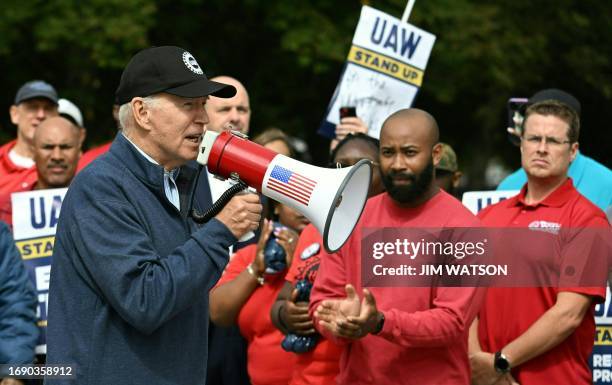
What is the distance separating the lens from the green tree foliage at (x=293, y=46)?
1452cm

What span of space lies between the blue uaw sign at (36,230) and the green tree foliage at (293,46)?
24.3 feet

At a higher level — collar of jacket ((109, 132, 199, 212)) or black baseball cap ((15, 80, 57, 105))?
black baseball cap ((15, 80, 57, 105))

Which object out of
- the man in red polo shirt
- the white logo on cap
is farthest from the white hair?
the man in red polo shirt

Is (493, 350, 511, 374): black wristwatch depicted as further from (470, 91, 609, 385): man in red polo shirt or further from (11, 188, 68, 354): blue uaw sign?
(11, 188, 68, 354): blue uaw sign

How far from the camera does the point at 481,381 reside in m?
5.48

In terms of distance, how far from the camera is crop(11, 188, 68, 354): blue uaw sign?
6730mm

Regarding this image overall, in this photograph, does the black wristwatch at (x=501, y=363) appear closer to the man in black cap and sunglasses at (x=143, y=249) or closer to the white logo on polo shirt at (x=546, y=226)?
the white logo on polo shirt at (x=546, y=226)

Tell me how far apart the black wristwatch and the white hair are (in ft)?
7.64

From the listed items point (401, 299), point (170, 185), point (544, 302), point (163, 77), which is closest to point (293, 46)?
point (544, 302)

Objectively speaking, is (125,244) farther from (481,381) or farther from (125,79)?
(481,381)

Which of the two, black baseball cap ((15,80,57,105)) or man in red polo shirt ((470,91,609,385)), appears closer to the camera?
man in red polo shirt ((470,91,609,385))

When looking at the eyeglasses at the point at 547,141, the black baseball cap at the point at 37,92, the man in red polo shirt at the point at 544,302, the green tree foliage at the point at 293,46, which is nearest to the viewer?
the man in red polo shirt at the point at 544,302

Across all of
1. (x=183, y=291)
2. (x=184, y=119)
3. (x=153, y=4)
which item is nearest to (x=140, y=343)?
(x=183, y=291)

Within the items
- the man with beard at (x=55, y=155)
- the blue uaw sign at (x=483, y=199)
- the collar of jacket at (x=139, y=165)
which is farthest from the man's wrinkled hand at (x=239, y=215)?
the man with beard at (x=55, y=155)
